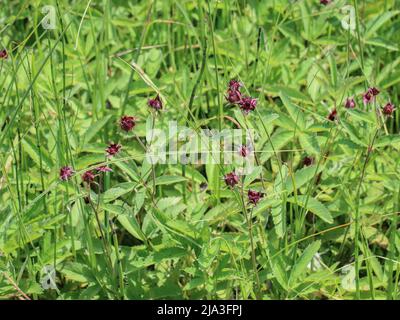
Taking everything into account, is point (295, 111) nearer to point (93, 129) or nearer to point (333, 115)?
point (333, 115)

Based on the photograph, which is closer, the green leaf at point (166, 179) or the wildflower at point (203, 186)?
the green leaf at point (166, 179)

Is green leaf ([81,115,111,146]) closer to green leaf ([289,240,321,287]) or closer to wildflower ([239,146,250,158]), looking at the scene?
wildflower ([239,146,250,158])

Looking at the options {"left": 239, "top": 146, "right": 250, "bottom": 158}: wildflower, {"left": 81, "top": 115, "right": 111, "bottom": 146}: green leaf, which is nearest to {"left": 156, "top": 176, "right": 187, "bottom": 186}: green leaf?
{"left": 239, "top": 146, "right": 250, "bottom": 158}: wildflower

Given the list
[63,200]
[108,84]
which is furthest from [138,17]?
[63,200]

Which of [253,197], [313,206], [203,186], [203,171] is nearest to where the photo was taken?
[253,197]

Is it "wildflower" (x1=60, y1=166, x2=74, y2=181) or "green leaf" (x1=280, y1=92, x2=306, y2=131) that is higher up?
"green leaf" (x1=280, y1=92, x2=306, y2=131)

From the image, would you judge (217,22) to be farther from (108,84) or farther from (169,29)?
(108,84)

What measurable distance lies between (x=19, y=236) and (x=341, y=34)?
1184 millimetres

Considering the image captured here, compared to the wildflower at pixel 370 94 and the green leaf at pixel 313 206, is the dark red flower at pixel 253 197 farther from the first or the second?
the wildflower at pixel 370 94

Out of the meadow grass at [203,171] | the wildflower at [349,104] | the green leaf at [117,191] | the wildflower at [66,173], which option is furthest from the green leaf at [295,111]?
the wildflower at [66,173]

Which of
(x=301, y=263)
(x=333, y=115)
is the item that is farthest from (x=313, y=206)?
(x=333, y=115)

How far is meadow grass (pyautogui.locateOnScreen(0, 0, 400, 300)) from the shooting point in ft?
5.84

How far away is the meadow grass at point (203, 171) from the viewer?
70.1 inches

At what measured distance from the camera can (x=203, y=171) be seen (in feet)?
7.37
